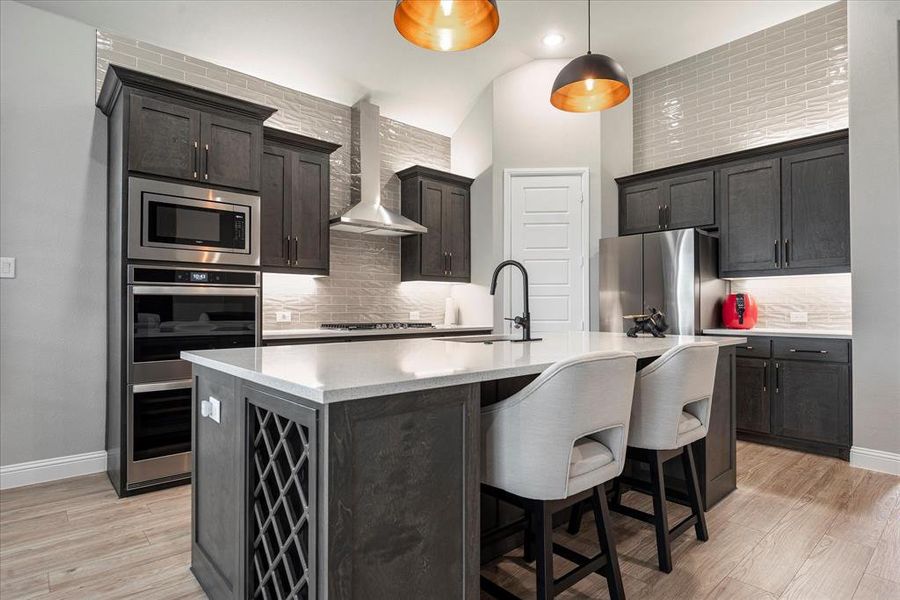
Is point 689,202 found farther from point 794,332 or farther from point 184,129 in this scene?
point 184,129

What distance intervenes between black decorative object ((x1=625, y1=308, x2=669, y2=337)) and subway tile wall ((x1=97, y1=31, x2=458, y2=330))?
2.73 m

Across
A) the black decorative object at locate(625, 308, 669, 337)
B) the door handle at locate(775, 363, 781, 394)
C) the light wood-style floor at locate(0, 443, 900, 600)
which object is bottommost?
the light wood-style floor at locate(0, 443, 900, 600)

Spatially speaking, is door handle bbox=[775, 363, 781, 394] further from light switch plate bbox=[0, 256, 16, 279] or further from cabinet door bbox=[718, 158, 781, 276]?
light switch plate bbox=[0, 256, 16, 279]

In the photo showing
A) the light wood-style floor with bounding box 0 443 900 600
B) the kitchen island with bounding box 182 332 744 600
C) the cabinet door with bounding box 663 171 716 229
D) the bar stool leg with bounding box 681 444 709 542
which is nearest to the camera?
the kitchen island with bounding box 182 332 744 600

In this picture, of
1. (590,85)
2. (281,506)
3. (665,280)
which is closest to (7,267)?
(281,506)

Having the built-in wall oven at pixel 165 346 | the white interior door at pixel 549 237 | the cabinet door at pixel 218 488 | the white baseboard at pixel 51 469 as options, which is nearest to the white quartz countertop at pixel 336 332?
the built-in wall oven at pixel 165 346

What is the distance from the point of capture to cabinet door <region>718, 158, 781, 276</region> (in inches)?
160

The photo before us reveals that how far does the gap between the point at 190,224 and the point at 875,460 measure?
4.81 m

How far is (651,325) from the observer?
2.91 metres

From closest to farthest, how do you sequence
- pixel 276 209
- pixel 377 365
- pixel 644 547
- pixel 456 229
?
pixel 377 365, pixel 644 547, pixel 276 209, pixel 456 229

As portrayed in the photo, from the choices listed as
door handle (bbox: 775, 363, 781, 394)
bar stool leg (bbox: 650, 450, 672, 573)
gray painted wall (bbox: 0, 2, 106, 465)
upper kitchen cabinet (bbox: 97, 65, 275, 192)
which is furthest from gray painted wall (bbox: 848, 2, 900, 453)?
gray painted wall (bbox: 0, 2, 106, 465)

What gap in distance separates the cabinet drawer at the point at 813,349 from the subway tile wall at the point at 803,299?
1.83ft

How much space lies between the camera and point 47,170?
3104mm

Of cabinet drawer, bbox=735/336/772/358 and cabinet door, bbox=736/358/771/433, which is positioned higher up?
cabinet drawer, bbox=735/336/772/358
